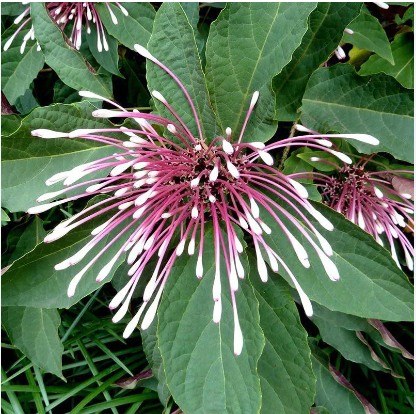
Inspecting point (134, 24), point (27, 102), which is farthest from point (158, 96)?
point (27, 102)

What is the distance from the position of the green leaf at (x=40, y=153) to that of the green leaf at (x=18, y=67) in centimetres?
34

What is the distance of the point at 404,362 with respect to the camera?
0.88 m

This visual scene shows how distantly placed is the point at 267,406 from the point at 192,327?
0.18 meters

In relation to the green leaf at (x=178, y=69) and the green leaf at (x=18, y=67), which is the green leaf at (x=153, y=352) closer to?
the green leaf at (x=178, y=69)

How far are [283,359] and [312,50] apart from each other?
45 cm

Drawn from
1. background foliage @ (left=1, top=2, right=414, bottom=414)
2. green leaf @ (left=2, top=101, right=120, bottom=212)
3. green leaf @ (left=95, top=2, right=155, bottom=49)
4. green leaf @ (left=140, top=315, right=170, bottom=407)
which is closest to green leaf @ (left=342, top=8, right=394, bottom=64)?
background foliage @ (left=1, top=2, right=414, bottom=414)

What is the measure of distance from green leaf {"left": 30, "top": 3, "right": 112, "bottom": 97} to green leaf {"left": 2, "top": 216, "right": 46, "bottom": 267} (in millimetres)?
259

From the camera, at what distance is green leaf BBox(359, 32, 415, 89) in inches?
29.7

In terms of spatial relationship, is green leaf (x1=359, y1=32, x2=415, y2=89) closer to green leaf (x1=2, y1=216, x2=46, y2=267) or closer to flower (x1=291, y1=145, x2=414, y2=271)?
flower (x1=291, y1=145, x2=414, y2=271)

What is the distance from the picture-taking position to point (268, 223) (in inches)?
22.4

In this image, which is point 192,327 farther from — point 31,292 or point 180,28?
point 180,28

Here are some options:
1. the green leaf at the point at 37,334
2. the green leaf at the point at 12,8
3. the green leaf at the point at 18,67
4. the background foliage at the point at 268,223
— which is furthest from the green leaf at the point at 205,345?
the green leaf at the point at 12,8

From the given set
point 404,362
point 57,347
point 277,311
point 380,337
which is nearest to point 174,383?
point 277,311

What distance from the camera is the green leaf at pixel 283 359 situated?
60 centimetres
